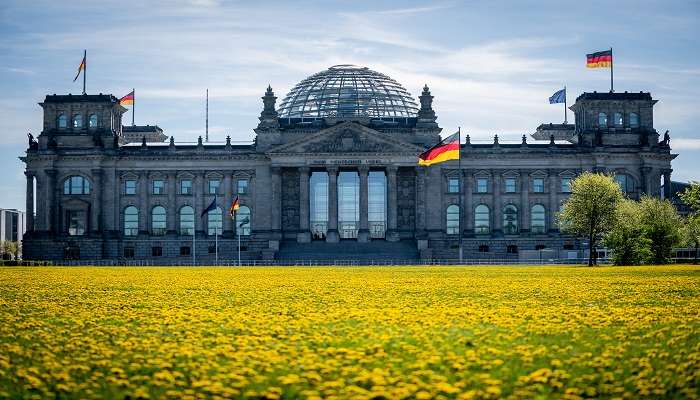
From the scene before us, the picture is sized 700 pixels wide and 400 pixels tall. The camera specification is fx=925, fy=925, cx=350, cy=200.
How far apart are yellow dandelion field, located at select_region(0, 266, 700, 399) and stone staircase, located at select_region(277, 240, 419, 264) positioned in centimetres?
8306

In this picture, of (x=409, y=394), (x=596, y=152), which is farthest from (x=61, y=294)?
(x=596, y=152)

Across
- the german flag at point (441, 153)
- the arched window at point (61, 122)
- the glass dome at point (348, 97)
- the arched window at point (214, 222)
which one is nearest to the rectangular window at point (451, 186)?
the glass dome at point (348, 97)

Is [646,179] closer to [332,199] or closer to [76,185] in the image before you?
[332,199]

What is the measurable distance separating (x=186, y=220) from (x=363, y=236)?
27.0 meters

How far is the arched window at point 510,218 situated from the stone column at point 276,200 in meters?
32.3

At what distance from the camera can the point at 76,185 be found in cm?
13512

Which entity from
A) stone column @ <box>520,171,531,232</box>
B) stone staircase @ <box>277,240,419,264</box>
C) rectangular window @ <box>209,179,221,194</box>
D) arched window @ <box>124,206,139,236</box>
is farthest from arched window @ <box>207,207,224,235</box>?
stone column @ <box>520,171,531,232</box>

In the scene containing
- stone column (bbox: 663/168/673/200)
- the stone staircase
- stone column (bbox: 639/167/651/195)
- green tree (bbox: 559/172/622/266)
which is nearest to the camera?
green tree (bbox: 559/172/622/266)

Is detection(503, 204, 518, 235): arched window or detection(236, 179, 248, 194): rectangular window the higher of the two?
detection(236, 179, 248, 194): rectangular window

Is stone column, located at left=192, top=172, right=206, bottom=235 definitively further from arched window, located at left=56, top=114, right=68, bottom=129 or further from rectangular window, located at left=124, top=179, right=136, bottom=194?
arched window, located at left=56, top=114, right=68, bottom=129

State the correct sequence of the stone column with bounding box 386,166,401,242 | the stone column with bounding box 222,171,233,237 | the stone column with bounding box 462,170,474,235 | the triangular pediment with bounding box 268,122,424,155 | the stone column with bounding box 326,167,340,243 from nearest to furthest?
the triangular pediment with bounding box 268,122,424,155 < the stone column with bounding box 386,166,401,242 < the stone column with bounding box 326,167,340,243 < the stone column with bounding box 462,170,474,235 < the stone column with bounding box 222,171,233,237

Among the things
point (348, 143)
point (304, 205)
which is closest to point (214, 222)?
point (304, 205)

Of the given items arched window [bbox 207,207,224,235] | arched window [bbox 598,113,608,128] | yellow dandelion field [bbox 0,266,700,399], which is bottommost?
yellow dandelion field [bbox 0,266,700,399]

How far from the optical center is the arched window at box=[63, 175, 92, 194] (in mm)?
134750
